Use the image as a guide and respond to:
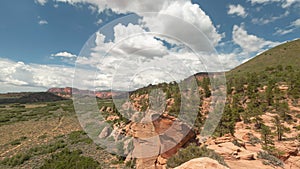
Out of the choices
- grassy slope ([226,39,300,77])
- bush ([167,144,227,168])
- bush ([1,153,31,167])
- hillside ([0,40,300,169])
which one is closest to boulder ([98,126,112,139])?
hillside ([0,40,300,169])

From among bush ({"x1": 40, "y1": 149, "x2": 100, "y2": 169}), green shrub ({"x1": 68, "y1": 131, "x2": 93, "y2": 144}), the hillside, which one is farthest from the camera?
green shrub ({"x1": 68, "y1": 131, "x2": 93, "y2": 144})

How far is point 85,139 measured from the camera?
31438 millimetres

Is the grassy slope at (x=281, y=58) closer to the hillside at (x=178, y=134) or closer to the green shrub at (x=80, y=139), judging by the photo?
the hillside at (x=178, y=134)

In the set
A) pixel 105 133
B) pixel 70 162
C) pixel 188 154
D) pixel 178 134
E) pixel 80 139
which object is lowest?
pixel 70 162

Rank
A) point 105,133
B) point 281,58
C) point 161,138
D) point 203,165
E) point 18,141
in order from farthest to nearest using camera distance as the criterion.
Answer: point 281,58 < point 18,141 < point 105,133 < point 161,138 < point 203,165

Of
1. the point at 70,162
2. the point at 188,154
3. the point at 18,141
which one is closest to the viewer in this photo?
the point at 188,154

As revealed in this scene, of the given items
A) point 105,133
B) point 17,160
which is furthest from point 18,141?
point 105,133

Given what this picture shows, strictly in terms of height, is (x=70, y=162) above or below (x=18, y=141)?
above

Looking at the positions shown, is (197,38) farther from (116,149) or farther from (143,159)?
(116,149)

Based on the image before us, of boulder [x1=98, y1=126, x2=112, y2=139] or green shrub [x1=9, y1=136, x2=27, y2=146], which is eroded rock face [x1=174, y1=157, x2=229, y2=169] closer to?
boulder [x1=98, y1=126, x2=112, y2=139]

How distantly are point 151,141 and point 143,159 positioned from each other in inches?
80.4

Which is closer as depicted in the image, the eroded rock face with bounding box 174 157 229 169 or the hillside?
the eroded rock face with bounding box 174 157 229 169

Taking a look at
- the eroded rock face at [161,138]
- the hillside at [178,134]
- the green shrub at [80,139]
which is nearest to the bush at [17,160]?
the hillside at [178,134]

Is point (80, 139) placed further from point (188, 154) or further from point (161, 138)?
point (188, 154)
